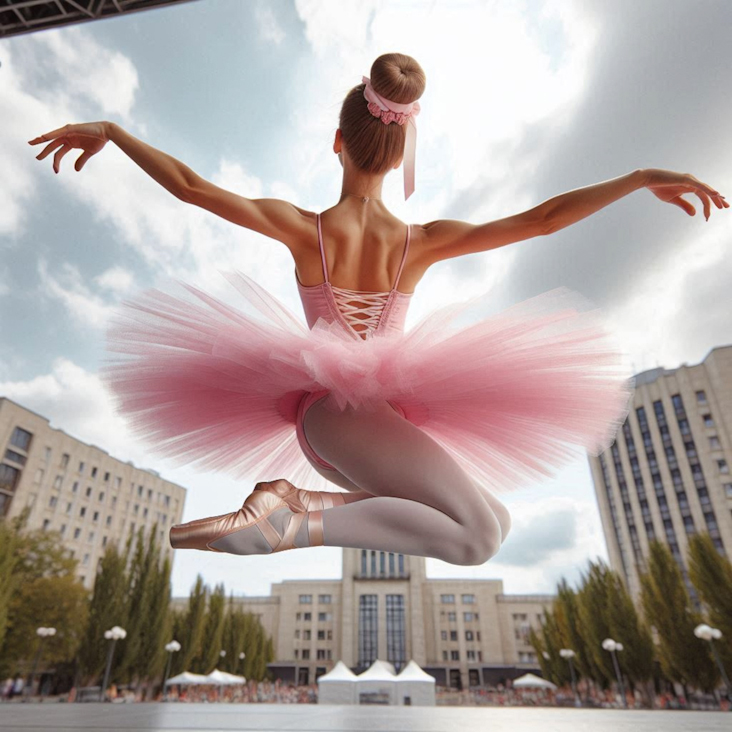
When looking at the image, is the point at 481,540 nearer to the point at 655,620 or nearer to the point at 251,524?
the point at 251,524

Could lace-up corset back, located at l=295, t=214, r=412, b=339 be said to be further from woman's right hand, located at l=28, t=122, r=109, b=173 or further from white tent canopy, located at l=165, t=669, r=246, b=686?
white tent canopy, located at l=165, t=669, r=246, b=686

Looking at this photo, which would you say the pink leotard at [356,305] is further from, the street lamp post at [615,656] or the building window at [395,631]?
the building window at [395,631]

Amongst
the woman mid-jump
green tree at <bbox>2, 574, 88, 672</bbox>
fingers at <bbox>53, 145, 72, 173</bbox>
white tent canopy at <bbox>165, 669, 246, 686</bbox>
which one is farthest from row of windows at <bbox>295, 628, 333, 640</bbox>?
fingers at <bbox>53, 145, 72, 173</bbox>

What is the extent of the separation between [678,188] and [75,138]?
2129mm

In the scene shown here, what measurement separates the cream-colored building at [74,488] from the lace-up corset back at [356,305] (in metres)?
29.8

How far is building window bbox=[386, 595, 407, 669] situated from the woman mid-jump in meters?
53.2

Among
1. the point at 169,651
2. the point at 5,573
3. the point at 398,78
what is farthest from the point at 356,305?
the point at 169,651

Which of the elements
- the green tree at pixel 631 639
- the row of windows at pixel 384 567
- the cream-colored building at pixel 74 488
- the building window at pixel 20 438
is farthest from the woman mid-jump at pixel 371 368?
the row of windows at pixel 384 567

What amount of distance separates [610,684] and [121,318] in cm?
2583

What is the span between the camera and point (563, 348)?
1684 mm

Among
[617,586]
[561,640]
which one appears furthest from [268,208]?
[561,640]

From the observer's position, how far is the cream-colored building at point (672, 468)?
35656 millimetres

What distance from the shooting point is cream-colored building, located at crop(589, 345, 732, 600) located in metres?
35.7

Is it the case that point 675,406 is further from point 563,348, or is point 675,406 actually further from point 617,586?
point 563,348
